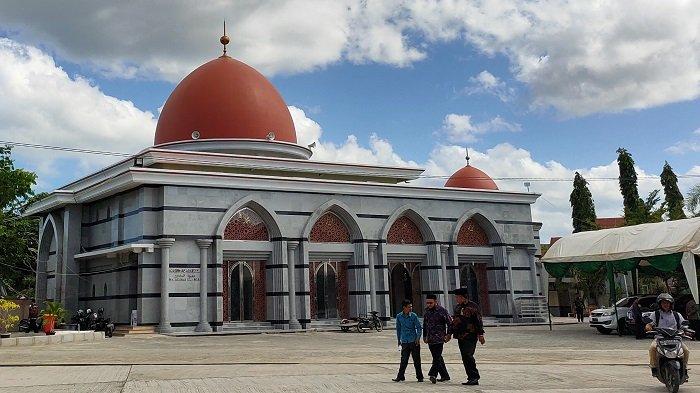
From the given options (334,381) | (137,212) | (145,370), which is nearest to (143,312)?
(137,212)

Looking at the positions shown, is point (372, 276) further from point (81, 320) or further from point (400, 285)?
point (81, 320)

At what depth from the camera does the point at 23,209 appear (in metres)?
28.6

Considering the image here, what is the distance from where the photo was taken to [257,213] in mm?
22922

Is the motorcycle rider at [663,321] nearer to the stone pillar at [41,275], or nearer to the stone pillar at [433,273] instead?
the stone pillar at [433,273]

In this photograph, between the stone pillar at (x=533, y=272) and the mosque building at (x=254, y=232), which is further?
the stone pillar at (x=533, y=272)

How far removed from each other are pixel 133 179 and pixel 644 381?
16.3 meters

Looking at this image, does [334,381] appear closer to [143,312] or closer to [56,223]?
[143,312]

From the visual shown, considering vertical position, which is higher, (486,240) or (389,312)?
(486,240)

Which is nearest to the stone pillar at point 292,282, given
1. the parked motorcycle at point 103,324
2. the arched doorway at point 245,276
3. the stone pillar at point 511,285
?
the arched doorway at point 245,276

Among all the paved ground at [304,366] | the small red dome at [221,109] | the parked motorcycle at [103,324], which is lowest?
the paved ground at [304,366]

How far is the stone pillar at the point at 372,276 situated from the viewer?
2380cm

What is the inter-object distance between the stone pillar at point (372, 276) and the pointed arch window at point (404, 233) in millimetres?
1037

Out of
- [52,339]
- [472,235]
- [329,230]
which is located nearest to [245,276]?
[329,230]

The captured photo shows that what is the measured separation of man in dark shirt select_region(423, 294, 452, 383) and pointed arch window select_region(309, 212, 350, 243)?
1486 cm
